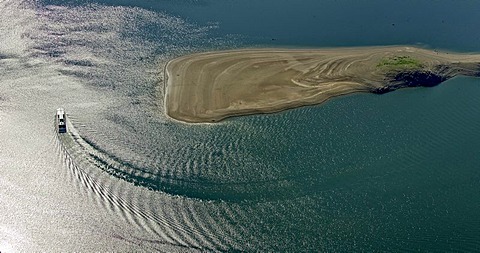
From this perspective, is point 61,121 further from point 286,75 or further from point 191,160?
point 286,75

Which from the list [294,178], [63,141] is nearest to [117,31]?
[63,141]

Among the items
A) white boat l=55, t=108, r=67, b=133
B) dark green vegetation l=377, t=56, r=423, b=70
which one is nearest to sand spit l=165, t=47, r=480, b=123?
dark green vegetation l=377, t=56, r=423, b=70

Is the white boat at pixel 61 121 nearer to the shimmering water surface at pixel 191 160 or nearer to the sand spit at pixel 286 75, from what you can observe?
the shimmering water surface at pixel 191 160

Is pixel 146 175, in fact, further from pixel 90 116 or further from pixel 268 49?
pixel 268 49

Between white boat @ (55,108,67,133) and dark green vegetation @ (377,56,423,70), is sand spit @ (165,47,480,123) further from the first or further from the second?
white boat @ (55,108,67,133)

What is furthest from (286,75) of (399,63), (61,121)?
(61,121)

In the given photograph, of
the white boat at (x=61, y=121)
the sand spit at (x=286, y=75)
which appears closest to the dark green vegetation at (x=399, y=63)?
the sand spit at (x=286, y=75)
